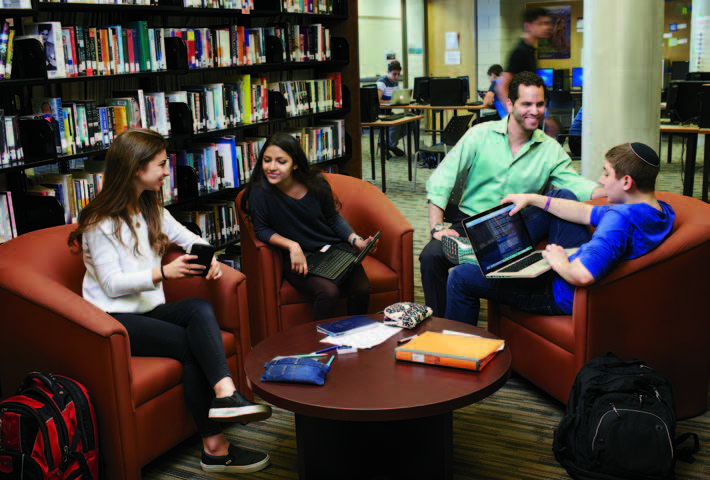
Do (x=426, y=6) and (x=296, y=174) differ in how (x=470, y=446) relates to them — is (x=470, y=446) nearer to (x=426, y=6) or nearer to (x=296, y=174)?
(x=296, y=174)

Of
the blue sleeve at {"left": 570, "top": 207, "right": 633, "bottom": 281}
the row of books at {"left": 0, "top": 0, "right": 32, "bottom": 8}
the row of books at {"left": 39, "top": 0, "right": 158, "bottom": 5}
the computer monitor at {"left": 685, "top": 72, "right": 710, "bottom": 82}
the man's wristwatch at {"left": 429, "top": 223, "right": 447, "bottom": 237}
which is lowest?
the man's wristwatch at {"left": 429, "top": 223, "right": 447, "bottom": 237}

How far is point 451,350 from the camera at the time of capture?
257 cm

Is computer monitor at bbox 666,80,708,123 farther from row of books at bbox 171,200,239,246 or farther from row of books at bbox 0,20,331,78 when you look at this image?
row of books at bbox 171,200,239,246

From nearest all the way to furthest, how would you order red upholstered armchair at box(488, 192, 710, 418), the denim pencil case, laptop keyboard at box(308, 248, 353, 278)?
the denim pencil case, red upholstered armchair at box(488, 192, 710, 418), laptop keyboard at box(308, 248, 353, 278)

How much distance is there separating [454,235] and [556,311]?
0.67m

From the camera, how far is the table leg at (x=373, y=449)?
255cm

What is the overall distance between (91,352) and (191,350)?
40cm

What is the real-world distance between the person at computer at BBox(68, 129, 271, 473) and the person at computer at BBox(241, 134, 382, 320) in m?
0.67

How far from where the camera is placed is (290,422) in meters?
3.26

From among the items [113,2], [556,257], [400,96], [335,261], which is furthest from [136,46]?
[400,96]

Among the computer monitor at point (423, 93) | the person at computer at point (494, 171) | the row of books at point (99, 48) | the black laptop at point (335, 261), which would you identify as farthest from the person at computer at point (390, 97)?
the black laptop at point (335, 261)

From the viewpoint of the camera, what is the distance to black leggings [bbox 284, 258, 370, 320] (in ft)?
11.7

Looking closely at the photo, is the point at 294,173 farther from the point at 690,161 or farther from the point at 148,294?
the point at 690,161

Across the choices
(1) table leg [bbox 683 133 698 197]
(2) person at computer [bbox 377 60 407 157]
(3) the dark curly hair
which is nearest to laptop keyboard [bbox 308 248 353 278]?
(3) the dark curly hair
